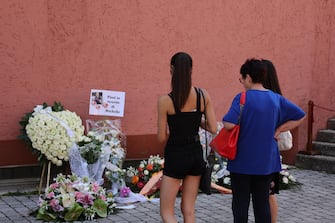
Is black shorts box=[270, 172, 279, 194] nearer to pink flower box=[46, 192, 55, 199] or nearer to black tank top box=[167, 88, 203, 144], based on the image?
black tank top box=[167, 88, 203, 144]

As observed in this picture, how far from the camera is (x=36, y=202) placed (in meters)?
7.04

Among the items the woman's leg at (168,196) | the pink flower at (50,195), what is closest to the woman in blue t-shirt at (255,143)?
the woman's leg at (168,196)

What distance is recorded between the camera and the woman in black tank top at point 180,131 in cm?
476

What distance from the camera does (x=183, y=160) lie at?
4.75m

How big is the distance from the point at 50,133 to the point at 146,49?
1976 millimetres

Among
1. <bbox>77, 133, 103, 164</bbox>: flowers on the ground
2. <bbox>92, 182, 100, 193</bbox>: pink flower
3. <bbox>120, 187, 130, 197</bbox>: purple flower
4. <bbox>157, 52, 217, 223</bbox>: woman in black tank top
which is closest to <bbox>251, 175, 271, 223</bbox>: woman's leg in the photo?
<bbox>157, 52, 217, 223</bbox>: woman in black tank top

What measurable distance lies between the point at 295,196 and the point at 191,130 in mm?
3467

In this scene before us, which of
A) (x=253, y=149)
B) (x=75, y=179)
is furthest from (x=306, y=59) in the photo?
(x=253, y=149)

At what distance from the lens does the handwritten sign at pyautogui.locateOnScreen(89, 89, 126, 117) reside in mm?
7793

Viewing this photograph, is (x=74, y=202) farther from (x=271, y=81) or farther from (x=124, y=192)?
(x=271, y=81)

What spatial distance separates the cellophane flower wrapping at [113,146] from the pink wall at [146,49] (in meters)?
0.28

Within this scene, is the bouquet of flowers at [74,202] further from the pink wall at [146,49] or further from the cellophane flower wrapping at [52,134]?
the pink wall at [146,49]

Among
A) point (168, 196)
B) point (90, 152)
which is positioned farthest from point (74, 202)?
point (168, 196)

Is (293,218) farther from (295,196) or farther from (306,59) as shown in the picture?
(306,59)
